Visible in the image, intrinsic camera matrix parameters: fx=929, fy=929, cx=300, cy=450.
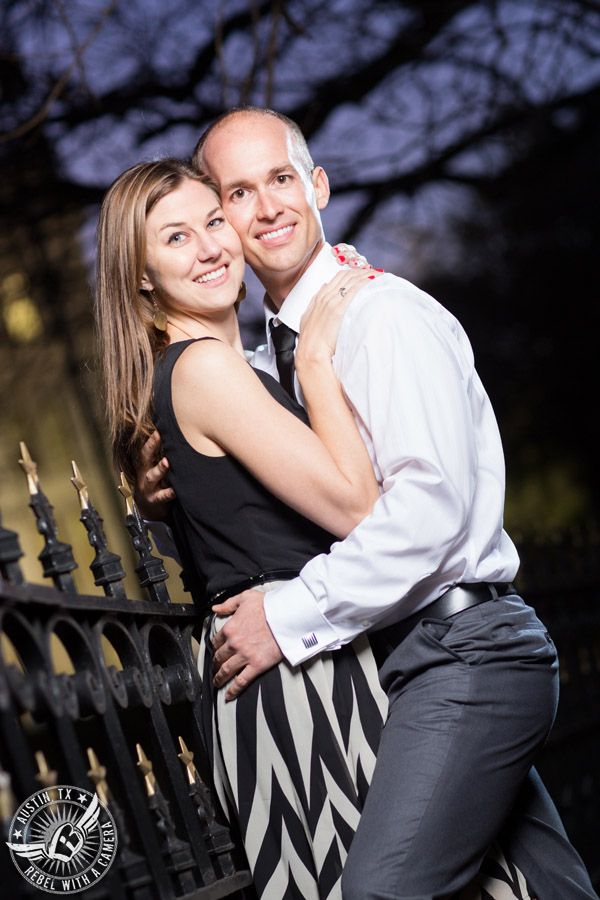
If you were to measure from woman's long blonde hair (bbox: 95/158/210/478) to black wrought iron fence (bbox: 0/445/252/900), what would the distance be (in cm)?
22

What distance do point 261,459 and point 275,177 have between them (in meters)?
0.95

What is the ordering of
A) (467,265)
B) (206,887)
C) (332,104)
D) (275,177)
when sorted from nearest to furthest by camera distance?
Answer: (206,887) → (275,177) → (332,104) → (467,265)

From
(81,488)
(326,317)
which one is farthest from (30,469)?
(326,317)

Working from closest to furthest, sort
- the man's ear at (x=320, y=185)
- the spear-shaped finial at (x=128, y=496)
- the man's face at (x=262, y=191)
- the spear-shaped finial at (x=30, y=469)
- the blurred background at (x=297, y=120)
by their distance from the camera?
the spear-shaped finial at (x=30, y=469)
the spear-shaped finial at (x=128, y=496)
the man's face at (x=262, y=191)
the man's ear at (x=320, y=185)
the blurred background at (x=297, y=120)

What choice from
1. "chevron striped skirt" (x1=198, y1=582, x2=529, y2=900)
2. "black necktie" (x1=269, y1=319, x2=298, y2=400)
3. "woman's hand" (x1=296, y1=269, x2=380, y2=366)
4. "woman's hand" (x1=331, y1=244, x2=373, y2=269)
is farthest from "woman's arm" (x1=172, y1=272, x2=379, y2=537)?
"woman's hand" (x1=331, y1=244, x2=373, y2=269)

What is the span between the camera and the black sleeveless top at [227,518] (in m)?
2.11

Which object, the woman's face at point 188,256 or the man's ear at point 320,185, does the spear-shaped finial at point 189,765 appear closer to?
the woman's face at point 188,256

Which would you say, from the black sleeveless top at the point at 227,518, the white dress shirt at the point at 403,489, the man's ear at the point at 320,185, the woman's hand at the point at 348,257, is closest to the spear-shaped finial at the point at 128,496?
the black sleeveless top at the point at 227,518

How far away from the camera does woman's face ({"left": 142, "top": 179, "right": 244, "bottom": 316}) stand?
93.4 inches

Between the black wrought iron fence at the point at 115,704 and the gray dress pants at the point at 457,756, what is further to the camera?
the gray dress pants at the point at 457,756

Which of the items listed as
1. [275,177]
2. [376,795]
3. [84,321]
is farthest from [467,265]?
[376,795]

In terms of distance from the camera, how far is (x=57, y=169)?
617cm

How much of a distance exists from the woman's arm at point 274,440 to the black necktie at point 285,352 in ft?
1.08

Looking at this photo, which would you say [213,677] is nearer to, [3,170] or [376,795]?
[376,795]
